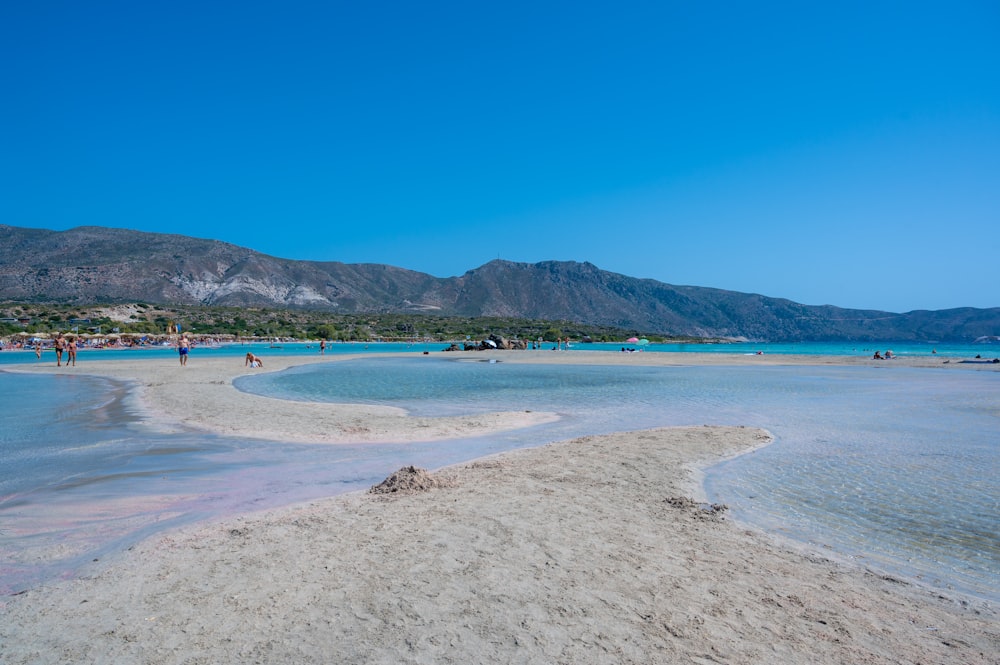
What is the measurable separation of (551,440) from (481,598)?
24.5 feet

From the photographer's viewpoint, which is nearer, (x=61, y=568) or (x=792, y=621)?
(x=792, y=621)

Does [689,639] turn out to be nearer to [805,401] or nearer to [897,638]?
[897,638]

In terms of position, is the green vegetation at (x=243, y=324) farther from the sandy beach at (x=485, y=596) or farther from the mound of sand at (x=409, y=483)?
the sandy beach at (x=485, y=596)

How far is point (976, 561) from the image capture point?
5.60 metres

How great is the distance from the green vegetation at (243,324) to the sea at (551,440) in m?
54.8

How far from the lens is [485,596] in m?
4.38

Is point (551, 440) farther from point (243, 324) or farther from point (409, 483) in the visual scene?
point (243, 324)

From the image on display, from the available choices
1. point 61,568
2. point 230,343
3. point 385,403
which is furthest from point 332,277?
point 61,568

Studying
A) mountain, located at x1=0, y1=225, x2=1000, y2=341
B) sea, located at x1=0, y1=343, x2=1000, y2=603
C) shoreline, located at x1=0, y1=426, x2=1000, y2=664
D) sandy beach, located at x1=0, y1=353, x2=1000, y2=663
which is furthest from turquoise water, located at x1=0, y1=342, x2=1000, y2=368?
mountain, located at x1=0, y1=225, x2=1000, y2=341

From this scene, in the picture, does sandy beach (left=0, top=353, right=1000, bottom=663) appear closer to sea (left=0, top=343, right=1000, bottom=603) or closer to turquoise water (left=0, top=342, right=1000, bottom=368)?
sea (left=0, top=343, right=1000, bottom=603)

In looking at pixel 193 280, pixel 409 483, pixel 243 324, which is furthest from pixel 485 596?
pixel 193 280

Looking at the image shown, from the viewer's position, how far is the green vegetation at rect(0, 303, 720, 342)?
77562 mm

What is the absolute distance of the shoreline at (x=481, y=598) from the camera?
3678 millimetres

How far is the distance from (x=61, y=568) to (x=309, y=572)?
2146 millimetres
